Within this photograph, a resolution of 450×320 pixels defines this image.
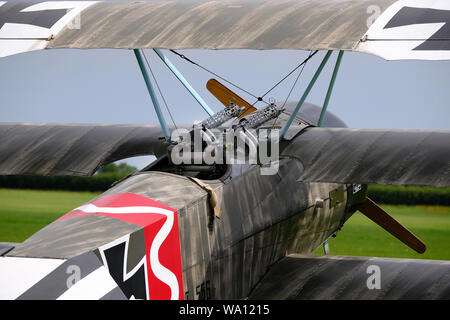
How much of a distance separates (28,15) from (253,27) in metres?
2.99

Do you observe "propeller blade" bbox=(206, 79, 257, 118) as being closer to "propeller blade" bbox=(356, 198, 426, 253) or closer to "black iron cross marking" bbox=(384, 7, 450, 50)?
"propeller blade" bbox=(356, 198, 426, 253)

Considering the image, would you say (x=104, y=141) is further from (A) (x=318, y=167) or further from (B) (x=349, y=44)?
(B) (x=349, y=44)

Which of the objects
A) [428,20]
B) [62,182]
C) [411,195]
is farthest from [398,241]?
[428,20]

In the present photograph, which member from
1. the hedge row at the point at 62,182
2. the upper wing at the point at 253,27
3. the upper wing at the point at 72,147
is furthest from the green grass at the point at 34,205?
the upper wing at the point at 253,27

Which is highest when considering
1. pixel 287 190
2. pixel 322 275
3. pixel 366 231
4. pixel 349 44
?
pixel 349 44

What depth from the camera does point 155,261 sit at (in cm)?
664

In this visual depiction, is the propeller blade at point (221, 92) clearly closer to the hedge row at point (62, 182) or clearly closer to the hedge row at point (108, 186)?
the hedge row at point (108, 186)

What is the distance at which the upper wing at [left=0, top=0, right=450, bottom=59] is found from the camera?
24.4ft

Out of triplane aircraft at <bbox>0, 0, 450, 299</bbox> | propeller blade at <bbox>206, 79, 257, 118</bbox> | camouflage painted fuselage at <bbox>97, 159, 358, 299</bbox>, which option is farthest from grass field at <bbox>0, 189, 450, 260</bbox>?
camouflage painted fuselage at <bbox>97, 159, 358, 299</bbox>

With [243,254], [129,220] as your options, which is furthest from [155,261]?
[243,254]

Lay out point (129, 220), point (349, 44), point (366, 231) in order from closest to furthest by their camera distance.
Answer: point (129, 220) → point (349, 44) → point (366, 231)

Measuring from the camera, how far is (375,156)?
8562mm

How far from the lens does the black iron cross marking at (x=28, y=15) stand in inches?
371

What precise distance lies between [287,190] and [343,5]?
186 cm
